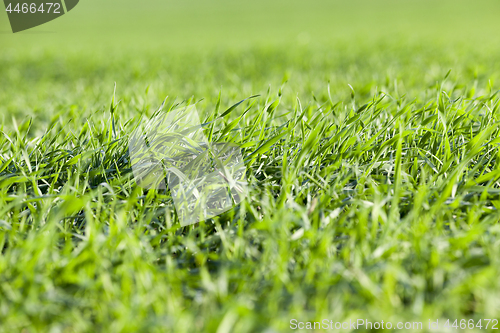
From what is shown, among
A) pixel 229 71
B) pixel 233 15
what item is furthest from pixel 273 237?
pixel 233 15

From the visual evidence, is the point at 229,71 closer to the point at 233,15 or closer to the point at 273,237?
the point at 273,237

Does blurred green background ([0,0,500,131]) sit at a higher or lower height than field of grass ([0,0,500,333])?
lower

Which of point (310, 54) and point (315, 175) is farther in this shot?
point (310, 54)

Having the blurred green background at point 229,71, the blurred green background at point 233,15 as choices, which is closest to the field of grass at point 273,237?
the blurred green background at point 229,71

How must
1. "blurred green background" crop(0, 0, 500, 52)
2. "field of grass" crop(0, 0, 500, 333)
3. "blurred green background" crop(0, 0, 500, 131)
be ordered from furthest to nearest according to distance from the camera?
"blurred green background" crop(0, 0, 500, 52) < "blurred green background" crop(0, 0, 500, 131) < "field of grass" crop(0, 0, 500, 333)

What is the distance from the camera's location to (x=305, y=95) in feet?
12.3

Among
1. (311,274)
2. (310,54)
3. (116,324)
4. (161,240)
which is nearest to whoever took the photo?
(116,324)

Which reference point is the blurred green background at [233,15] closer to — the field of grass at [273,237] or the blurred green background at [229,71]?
the blurred green background at [229,71]

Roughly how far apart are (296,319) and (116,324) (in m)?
0.46

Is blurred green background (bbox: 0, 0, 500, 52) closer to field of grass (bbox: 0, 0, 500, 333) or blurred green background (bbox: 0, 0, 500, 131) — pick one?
blurred green background (bbox: 0, 0, 500, 131)

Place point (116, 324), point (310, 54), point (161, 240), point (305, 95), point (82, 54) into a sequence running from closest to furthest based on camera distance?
point (116, 324)
point (161, 240)
point (305, 95)
point (310, 54)
point (82, 54)

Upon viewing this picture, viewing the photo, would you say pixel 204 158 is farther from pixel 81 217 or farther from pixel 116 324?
pixel 116 324

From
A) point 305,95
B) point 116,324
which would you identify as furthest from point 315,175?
point 305,95

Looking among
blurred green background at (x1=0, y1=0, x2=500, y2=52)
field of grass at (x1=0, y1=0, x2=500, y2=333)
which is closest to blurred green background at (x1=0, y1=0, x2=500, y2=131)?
field of grass at (x1=0, y1=0, x2=500, y2=333)
